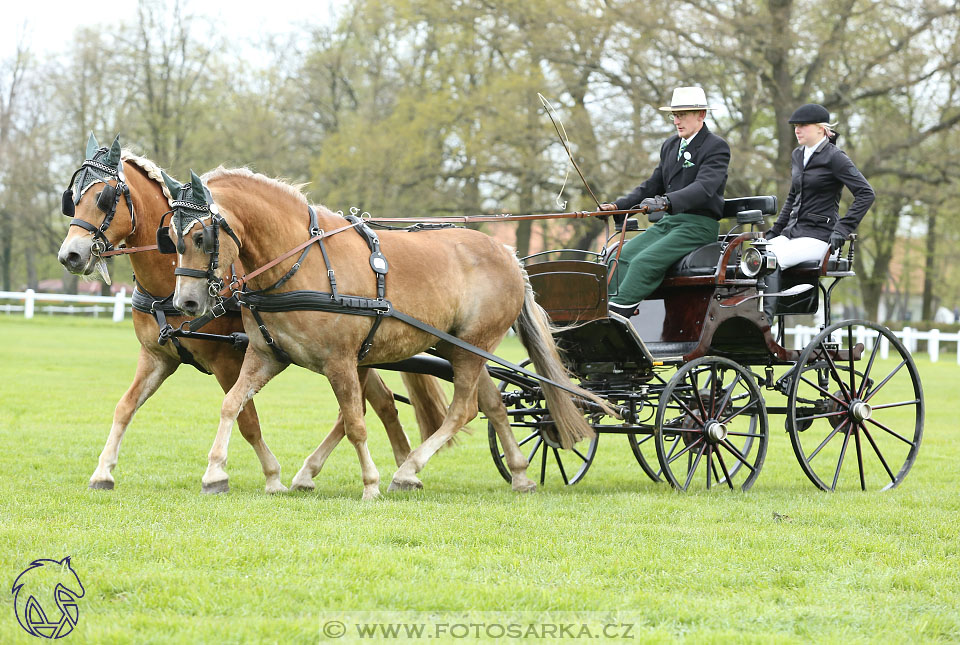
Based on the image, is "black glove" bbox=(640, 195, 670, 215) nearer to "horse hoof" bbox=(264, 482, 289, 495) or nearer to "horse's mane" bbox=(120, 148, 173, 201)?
"horse hoof" bbox=(264, 482, 289, 495)

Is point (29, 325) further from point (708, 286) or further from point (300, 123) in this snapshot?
point (708, 286)

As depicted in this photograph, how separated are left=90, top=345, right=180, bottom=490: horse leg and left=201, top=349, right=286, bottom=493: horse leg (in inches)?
29.2

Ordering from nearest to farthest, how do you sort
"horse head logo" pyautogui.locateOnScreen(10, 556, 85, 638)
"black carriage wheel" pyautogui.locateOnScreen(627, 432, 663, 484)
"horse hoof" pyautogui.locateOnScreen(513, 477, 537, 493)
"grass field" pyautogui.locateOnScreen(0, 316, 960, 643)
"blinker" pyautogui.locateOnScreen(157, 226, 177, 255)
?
"horse head logo" pyautogui.locateOnScreen(10, 556, 85, 638)
"grass field" pyautogui.locateOnScreen(0, 316, 960, 643)
"blinker" pyautogui.locateOnScreen(157, 226, 177, 255)
"black carriage wheel" pyautogui.locateOnScreen(627, 432, 663, 484)
"horse hoof" pyautogui.locateOnScreen(513, 477, 537, 493)

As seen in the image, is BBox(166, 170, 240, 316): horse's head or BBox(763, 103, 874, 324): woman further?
BBox(763, 103, 874, 324): woman

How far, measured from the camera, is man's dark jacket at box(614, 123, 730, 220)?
743cm

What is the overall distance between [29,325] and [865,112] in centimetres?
2183

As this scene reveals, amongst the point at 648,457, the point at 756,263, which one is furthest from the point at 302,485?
the point at 648,457

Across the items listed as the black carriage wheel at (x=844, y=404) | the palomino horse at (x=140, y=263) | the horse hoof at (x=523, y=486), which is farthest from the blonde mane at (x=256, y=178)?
the black carriage wheel at (x=844, y=404)

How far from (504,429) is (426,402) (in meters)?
0.63

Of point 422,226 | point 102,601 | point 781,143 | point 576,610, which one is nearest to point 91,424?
point 422,226

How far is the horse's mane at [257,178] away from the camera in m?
6.38

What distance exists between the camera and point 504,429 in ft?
24.8

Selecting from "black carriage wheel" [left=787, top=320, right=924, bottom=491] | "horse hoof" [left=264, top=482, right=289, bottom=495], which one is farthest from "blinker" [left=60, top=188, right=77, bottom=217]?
"black carriage wheel" [left=787, top=320, right=924, bottom=491]

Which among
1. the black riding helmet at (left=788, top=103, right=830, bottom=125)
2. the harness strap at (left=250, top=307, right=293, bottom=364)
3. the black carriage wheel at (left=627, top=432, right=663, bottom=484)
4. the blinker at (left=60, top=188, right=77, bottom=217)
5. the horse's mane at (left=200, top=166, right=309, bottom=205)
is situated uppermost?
the black riding helmet at (left=788, top=103, right=830, bottom=125)
